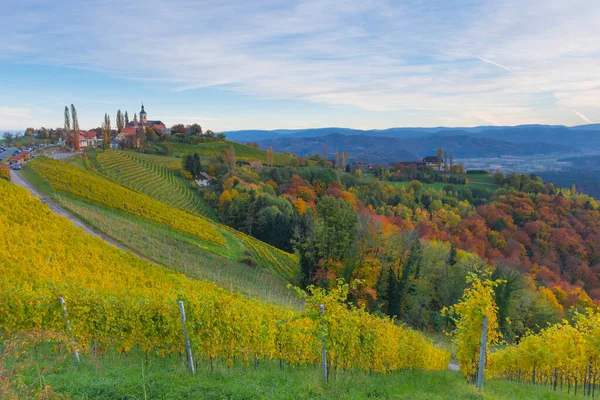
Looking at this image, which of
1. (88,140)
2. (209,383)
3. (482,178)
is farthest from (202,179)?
(482,178)

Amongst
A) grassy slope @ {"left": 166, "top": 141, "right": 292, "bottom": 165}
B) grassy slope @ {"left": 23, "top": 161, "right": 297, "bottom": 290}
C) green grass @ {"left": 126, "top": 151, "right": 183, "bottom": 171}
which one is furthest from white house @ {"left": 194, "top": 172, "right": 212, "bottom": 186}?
grassy slope @ {"left": 23, "top": 161, "right": 297, "bottom": 290}

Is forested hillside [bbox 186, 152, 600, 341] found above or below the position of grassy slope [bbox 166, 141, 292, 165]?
below

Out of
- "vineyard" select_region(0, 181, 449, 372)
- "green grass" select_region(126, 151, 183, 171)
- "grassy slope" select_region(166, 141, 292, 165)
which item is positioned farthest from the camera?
"grassy slope" select_region(166, 141, 292, 165)

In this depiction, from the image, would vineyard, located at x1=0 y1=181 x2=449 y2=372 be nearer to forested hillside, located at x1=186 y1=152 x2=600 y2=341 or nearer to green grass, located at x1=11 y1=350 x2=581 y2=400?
green grass, located at x1=11 y1=350 x2=581 y2=400

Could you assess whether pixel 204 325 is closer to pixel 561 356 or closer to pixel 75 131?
pixel 561 356

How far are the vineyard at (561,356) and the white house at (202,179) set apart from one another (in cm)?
6669

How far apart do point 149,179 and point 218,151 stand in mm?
53076

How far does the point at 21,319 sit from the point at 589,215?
107 metres

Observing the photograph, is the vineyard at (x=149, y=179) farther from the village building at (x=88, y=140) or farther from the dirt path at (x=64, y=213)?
the village building at (x=88, y=140)

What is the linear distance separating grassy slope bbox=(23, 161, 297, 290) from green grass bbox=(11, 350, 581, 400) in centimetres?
1684

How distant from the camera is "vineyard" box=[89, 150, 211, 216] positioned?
55.5 metres

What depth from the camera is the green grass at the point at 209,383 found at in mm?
7605

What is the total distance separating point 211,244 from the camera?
36094 millimetres

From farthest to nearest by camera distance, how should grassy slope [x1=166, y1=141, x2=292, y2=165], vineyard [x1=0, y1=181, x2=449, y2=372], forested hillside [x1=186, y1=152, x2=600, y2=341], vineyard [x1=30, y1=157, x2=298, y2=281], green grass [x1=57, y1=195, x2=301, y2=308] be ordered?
grassy slope [x1=166, y1=141, x2=292, y2=165] < forested hillside [x1=186, y1=152, x2=600, y2=341] < vineyard [x1=30, y1=157, x2=298, y2=281] < green grass [x1=57, y1=195, x2=301, y2=308] < vineyard [x1=0, y1=181, x2=449, y2=372]
